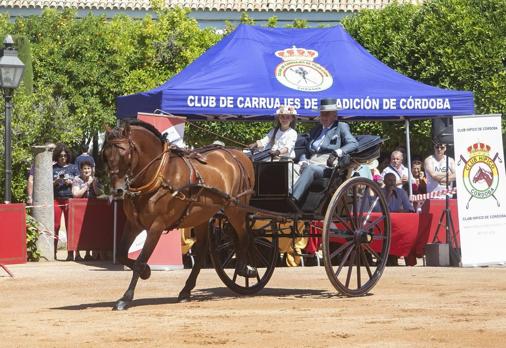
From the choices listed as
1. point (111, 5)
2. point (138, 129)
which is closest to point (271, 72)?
point (138, 129)

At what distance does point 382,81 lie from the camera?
2141 cm

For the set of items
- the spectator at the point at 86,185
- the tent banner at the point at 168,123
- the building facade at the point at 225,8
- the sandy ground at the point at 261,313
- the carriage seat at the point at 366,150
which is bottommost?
the sandy ground at the point at 261,313

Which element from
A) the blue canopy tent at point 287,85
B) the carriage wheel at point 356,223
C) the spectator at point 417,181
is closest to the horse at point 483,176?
the blue canopy tent at point 287,85

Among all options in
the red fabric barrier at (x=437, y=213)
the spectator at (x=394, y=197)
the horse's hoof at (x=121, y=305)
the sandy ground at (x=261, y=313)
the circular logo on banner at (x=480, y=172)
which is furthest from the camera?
the spectator at (x=394, y=197)

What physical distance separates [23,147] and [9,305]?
11.5 metres

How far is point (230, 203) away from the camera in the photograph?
45.2ft

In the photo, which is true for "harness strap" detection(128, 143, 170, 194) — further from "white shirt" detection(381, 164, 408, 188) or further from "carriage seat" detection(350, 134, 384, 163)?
"white shirt" detection(381, 164, 408, 188)

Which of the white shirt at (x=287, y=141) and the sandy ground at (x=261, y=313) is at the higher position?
the white shirt at (x=287, y=141)

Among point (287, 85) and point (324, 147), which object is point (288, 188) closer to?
point (324, 147)

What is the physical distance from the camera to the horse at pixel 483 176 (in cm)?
1941

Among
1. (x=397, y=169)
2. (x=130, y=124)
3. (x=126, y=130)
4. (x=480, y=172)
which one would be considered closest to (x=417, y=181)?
(x=397, y=169)

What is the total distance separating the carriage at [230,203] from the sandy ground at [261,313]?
15.3 inches

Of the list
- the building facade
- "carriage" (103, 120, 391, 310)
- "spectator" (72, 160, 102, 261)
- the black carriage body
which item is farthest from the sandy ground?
the building facade

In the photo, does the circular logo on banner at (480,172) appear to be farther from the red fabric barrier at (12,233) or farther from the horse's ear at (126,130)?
the horse's ear at (126,130)
